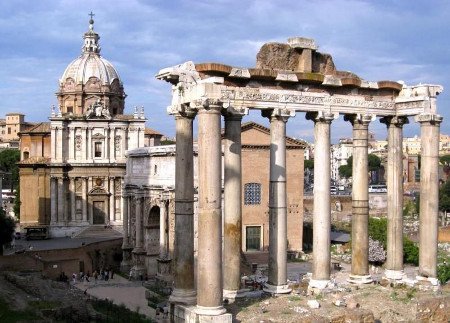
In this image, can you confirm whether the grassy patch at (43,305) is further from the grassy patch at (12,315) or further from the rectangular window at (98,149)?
the rectangular window at (98,149)

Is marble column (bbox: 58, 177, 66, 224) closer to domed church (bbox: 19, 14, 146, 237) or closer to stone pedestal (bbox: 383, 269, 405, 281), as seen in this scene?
domed church (bbox: 19, 14, 146, 237)

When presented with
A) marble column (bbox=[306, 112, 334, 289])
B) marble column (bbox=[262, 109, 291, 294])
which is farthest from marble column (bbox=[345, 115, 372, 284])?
marble column (bbox=[262, 109, 291, 294])

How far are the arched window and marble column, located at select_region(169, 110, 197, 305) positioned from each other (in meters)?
24.1

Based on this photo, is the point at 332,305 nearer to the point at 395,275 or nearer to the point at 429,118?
the point at 395,275

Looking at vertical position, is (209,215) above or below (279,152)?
below

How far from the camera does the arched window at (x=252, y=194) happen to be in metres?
38.9

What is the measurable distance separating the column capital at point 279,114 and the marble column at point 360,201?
2291 millimetres

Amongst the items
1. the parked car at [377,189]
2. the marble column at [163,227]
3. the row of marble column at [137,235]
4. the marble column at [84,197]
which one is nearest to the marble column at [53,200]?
the marble column at [84,197]

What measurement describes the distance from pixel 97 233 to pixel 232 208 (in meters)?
30.8

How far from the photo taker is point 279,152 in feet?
51.7

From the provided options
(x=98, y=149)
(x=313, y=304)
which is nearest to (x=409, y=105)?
(x=313, y=304)

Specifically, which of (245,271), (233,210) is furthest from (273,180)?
(245,271)

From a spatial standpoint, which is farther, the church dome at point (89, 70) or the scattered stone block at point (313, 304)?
the church dome at point (89, 70)

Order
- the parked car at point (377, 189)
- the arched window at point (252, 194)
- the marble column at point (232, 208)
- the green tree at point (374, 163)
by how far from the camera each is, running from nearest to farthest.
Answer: the marble column at point (232, 208), the arched window at point (252, 194), the parked car at point (377, 189), the green tree at point (374, 163)
